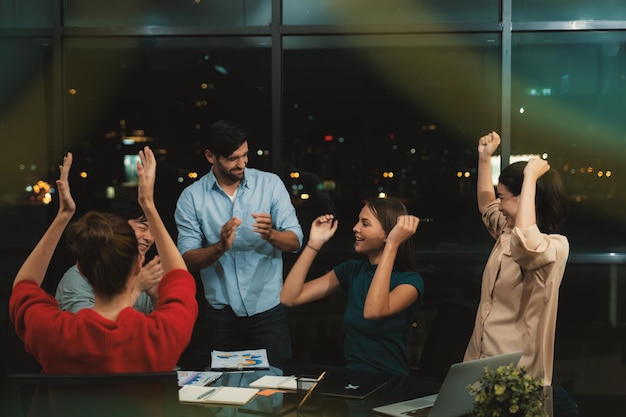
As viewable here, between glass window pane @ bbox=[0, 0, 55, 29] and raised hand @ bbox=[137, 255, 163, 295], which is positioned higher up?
glass window pane @ bbox=[0, 0, 55, 29]

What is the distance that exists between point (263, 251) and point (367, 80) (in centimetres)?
154

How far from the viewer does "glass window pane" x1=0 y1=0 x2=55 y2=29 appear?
5.09 m

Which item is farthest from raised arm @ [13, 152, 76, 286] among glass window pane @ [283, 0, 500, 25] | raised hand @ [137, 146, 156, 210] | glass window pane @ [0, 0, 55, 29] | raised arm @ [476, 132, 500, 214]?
glass window pane @ [0, 0, 55, 29]

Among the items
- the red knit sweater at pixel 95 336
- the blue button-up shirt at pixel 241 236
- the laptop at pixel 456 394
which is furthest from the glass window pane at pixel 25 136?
Result: the laptop at pixel 456 394

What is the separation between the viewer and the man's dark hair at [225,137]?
381 centimetres

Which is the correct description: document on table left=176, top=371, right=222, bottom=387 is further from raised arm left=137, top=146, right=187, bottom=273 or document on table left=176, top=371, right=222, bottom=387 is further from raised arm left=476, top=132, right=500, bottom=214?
raised arm left=476, top=132, right=500, bottom=214

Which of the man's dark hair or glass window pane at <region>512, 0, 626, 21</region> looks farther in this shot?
glass window pane at <region>512, 0, 626, 21</region>

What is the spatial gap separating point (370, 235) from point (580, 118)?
90.1 inches

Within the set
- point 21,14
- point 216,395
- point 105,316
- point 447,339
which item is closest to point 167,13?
point 21,14

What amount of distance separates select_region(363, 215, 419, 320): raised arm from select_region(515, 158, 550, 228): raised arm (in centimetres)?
51

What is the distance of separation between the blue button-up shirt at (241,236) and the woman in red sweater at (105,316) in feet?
5.44

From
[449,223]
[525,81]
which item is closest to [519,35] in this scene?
[525,81]

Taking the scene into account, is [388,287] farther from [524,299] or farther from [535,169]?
[535,169]

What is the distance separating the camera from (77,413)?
189 cm
